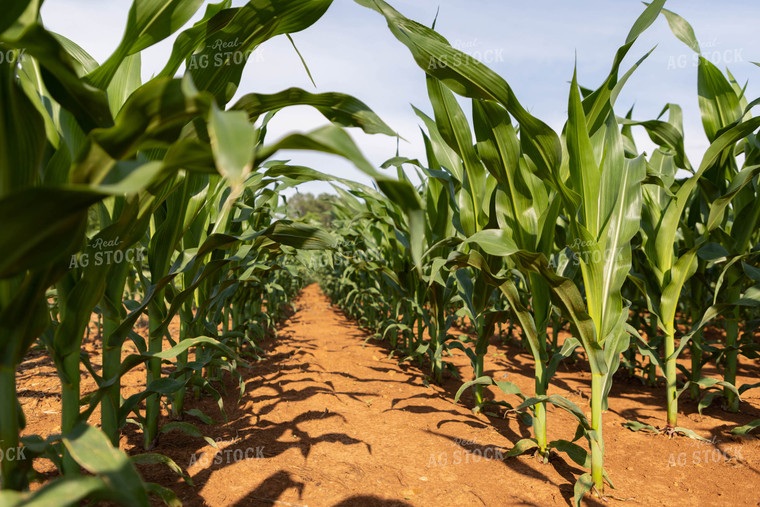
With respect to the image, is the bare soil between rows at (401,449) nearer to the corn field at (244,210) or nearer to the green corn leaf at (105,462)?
the corn field at (244,210)

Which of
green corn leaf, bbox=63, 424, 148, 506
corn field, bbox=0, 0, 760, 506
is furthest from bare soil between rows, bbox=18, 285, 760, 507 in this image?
green corn leaf, bbox=63, 424, 148, 506

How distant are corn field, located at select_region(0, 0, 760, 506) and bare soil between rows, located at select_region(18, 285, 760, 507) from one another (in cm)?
11

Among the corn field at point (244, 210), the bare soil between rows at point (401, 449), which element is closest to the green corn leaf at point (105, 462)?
the corn field at point (244, 210)

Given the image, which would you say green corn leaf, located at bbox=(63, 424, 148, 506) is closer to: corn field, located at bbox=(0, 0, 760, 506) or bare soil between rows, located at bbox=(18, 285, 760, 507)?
corn field, located at bbox=(0, 0, 760, 506)

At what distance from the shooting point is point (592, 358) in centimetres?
153

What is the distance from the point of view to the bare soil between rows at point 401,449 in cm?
161

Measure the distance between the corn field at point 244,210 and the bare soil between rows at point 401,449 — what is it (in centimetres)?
11

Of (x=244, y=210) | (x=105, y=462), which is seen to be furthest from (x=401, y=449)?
(x=105, y=462)

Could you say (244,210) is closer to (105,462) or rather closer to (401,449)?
(401,449)

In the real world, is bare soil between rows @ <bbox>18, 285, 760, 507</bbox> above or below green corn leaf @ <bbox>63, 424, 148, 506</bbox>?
below

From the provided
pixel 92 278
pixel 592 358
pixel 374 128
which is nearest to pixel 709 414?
pixel 592 358

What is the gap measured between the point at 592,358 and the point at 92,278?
5.07 feet

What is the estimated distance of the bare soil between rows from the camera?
161cm

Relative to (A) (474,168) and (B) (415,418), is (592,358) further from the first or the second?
(B) (415,418)
